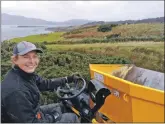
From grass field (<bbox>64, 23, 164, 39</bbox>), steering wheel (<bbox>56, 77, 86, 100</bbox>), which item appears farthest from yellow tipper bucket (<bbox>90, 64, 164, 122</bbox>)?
grass field (<bbox>64, 23, 164, 39</bbox>)

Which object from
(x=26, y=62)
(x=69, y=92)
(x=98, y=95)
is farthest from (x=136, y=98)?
(x=26, y=62)

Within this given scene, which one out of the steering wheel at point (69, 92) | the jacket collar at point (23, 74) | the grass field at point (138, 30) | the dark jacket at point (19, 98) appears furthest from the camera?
the grass field at point (138, 30)

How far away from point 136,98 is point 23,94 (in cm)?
143

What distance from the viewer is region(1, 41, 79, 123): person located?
119 inches

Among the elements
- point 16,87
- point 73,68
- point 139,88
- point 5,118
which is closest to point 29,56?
point 16,87

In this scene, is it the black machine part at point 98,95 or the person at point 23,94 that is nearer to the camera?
the person at point 23,94

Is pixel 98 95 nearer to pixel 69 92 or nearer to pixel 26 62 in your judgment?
pixel 69 92

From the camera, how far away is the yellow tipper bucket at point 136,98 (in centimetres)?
364

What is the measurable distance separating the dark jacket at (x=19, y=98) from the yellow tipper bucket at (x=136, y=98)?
1188 millimetres

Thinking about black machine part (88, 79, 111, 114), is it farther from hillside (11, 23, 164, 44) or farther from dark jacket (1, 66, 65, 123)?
hillside (11, 23, 164, 44)

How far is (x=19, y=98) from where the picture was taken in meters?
3.02

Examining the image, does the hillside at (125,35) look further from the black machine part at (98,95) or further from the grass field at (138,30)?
the black machine part at (98,95)

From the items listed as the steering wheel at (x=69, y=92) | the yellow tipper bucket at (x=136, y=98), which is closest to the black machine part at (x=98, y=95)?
the steering wheel at (x=69, y=92)

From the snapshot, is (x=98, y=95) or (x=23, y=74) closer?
(x=23, y=74)
